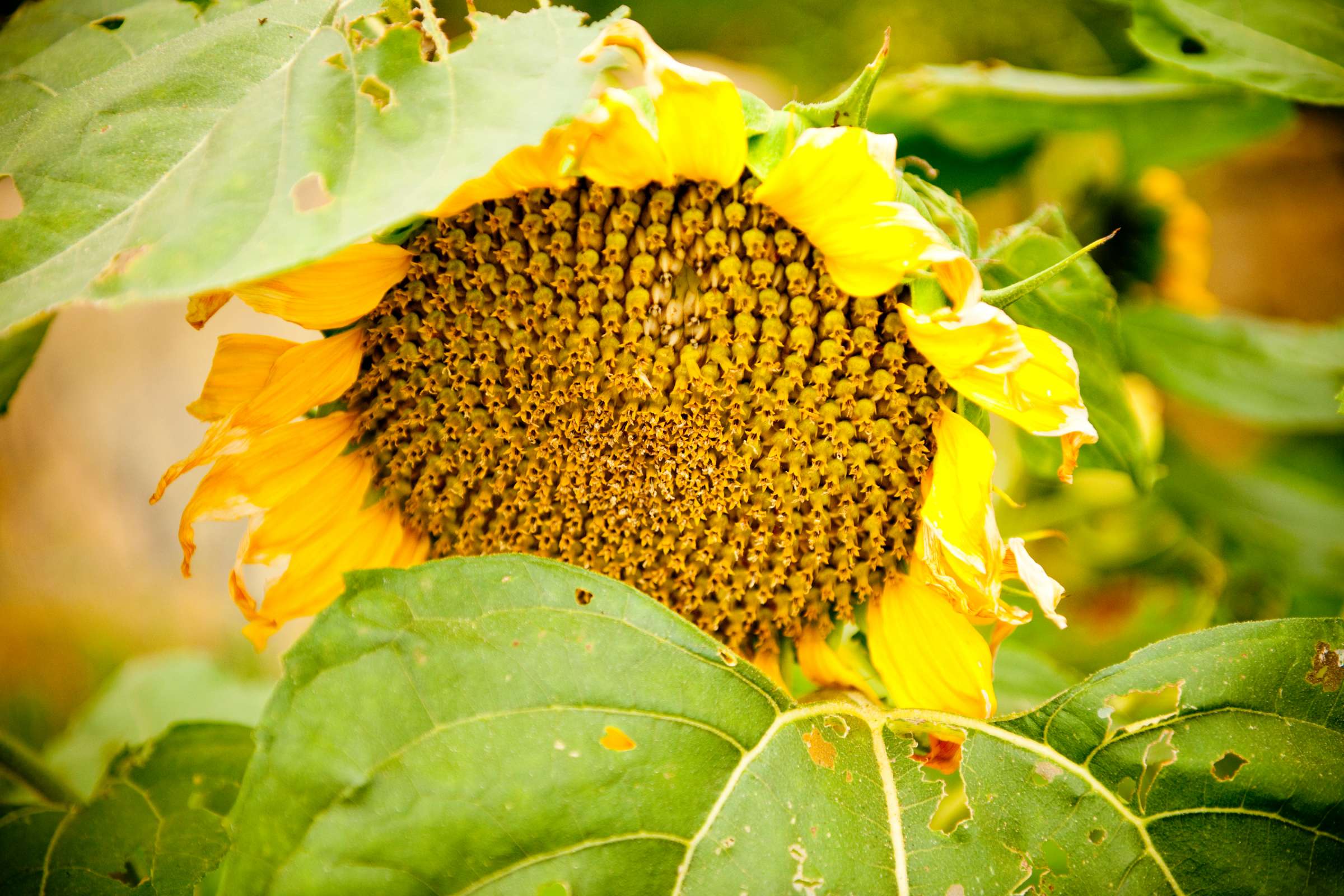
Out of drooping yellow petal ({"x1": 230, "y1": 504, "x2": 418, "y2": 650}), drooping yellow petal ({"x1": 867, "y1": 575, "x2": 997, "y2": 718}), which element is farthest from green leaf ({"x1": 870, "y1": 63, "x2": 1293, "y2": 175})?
drooping yellow petal ({"x1": 230, "y1": 504, "x2": 418, "y2": 650})

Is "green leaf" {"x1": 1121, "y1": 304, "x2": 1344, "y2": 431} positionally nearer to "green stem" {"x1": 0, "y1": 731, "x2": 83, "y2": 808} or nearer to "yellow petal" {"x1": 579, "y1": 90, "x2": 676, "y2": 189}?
"yellow petal" {"x1": 579, "y1": 90, "x2": 676, "y2": 189}

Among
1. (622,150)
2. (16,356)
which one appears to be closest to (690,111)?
(622,150)

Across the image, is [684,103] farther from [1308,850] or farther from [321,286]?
[1308,850]

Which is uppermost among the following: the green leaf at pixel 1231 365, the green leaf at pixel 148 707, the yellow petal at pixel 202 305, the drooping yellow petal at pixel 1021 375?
the yellow petal at pixel 202 305

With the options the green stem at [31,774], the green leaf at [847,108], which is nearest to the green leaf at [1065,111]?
the green leaf at [847,108]

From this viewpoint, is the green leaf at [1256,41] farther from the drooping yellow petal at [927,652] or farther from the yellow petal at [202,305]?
the yellow petal at [202,305]

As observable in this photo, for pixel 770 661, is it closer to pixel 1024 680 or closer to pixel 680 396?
pixel 680 396
